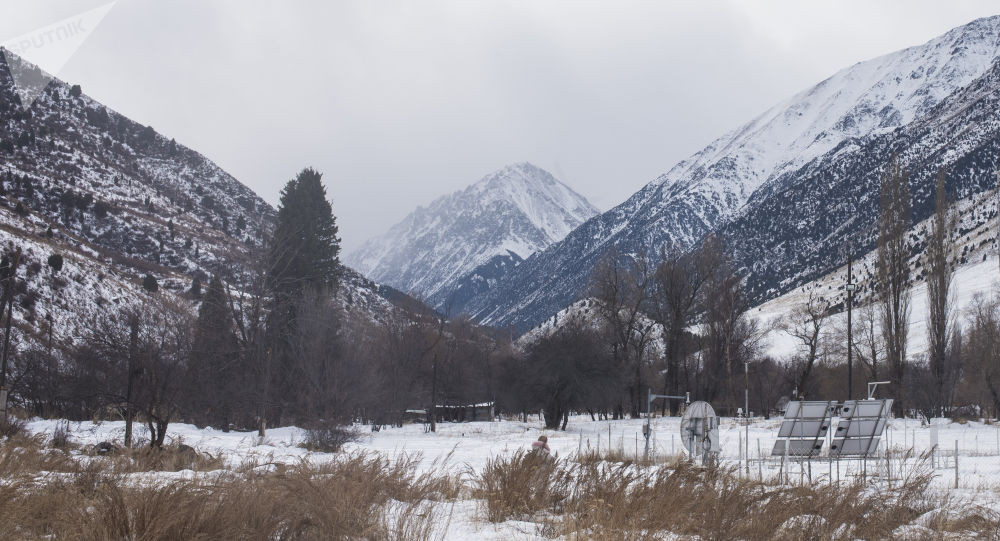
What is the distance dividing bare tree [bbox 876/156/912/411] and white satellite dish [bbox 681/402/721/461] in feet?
87.7

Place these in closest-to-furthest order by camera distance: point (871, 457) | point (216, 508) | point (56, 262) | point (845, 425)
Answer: point (216, 508)
point (845, 425)
point (871, 457)
point (56, 262)

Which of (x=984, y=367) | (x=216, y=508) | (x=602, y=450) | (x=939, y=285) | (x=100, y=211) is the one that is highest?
(x=100, y=211)

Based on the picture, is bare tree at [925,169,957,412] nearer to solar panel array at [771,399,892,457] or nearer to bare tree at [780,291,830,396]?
bare tree at [780,291,830,396]

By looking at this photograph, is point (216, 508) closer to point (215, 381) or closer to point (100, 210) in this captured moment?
point (215, 381)

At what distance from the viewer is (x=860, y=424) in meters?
15.4

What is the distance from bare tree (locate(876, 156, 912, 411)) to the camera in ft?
131

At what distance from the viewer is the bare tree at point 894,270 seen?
1576 inches

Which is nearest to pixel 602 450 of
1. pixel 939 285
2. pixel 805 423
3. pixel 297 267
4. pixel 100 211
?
pixel 805 423

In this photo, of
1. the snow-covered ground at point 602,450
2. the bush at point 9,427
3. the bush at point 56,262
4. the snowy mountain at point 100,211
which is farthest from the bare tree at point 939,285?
the bush at point 56,262

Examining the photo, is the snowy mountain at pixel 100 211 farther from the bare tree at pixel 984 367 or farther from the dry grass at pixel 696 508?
the bare tree at pixel 984 367

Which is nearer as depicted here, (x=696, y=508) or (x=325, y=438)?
(x=696, y=508)

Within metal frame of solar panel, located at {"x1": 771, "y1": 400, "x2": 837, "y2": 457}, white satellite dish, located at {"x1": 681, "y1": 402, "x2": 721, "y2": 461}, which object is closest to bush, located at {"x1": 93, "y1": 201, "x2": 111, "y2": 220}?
white satellite dish, located at {"x1": 681, "y1": 402, "x2": 721, "y2": 461}

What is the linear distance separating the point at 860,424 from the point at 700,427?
328cm

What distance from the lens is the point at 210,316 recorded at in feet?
147
